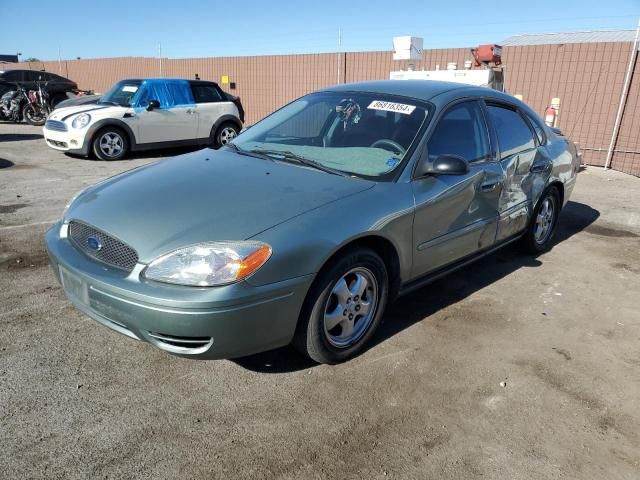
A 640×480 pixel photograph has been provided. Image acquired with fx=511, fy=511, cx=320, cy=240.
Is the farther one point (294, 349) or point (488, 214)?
point (488, 214)

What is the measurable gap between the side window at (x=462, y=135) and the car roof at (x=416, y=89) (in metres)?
A: 0.15

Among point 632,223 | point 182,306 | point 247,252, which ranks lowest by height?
point 632,223

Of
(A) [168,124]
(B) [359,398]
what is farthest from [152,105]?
(B) [359,398]

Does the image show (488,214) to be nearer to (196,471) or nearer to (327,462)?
(327,462)

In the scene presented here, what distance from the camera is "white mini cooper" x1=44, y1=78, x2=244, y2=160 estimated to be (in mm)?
9773

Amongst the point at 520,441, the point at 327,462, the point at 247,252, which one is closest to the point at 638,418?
the point at 520,441

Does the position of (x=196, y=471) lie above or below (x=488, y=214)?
below


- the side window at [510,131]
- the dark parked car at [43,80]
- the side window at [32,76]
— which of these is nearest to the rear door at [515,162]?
the side window at [510,131]

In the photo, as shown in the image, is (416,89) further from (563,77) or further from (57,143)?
(563,77)

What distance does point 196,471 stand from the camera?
2.27 m

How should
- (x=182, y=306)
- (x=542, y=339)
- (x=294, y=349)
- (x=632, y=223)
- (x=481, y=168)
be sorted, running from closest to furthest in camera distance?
(x=182, y=306), (x=294, y=349), (x=542, y=339), (x=481, y=168), (x=632, y=223)

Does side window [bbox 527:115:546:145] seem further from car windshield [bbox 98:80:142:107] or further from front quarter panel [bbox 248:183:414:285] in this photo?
car windshield [bbox 98:80:142:107]

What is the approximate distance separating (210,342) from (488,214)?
2489mm

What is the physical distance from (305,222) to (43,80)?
18.3 metres
